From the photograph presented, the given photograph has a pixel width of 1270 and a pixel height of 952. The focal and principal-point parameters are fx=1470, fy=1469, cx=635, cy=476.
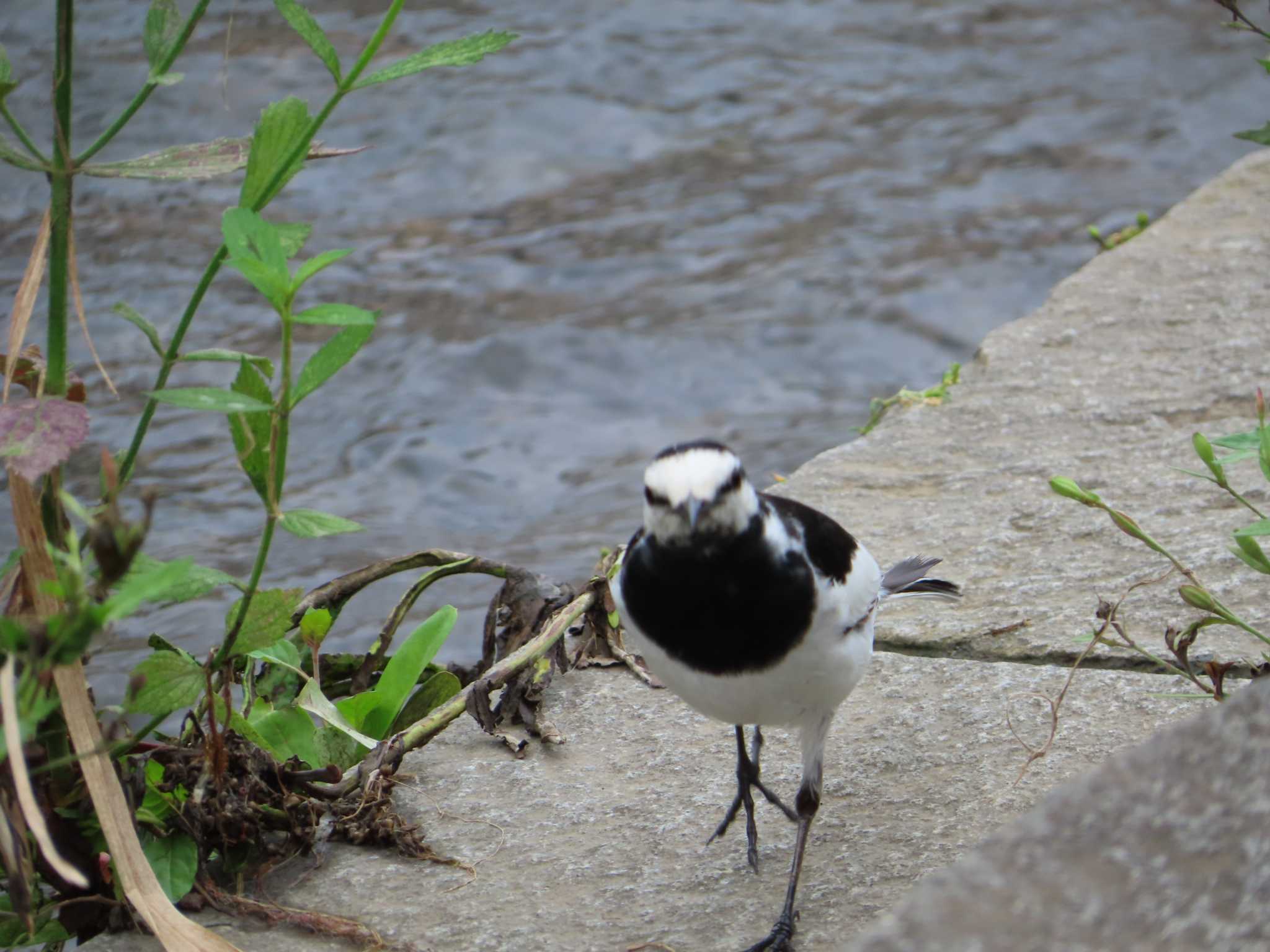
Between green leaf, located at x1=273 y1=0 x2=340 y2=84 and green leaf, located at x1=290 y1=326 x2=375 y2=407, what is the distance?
38 centimetres

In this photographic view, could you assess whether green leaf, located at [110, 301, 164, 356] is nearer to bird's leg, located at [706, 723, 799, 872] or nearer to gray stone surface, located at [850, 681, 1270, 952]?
bird's leg, located at [706, 723, 799, 872]

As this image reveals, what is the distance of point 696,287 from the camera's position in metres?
7.91

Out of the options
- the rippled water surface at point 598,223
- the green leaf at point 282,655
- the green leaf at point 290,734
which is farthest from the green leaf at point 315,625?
the rippled water surface at point 598,223

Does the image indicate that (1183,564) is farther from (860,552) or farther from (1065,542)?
(860,552)

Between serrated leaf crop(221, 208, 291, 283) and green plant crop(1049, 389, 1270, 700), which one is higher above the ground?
serrated leaf crop(221, 208, 291, 283)

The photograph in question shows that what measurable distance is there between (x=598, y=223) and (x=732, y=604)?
6.34m

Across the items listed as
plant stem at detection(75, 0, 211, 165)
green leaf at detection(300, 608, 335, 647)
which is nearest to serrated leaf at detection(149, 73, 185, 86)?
plant stem at detection(75, 0, 211, 165)

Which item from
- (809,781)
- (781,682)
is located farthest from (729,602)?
(809,781)

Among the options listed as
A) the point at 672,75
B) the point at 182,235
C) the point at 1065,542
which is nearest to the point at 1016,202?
the point at 672,75

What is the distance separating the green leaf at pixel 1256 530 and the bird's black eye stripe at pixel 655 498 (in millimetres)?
911

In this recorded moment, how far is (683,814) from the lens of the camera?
2.89m

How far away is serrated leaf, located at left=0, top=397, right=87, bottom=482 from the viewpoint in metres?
2.00

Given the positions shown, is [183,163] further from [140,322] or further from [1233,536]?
[1233,536]

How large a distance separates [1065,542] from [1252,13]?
8831 mm
